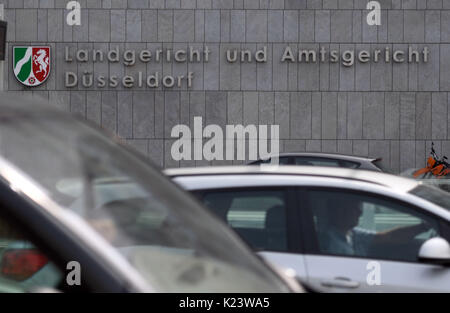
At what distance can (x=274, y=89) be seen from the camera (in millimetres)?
25219

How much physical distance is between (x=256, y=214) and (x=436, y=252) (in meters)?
1.15

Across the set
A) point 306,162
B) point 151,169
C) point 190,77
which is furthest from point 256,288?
point 190,77

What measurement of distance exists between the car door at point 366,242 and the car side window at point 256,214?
0.51ft

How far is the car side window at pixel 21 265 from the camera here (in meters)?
2.17

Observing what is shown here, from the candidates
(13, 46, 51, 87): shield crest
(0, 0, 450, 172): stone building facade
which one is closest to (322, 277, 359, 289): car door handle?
(0, 0, 450, 172): stone building facade

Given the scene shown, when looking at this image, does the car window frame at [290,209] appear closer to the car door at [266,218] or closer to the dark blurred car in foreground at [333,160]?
the car door at [266,218]

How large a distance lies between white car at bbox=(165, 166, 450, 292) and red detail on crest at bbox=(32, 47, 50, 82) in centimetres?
1993

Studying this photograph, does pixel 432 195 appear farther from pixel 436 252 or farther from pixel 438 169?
pixel 438 169

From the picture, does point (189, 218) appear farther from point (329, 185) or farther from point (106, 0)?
point (106, 0)

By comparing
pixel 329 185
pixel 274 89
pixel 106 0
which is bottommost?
pixel 329 185

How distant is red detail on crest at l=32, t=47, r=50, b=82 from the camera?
988 inches

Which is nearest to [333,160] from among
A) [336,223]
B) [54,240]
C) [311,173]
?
[311,173]

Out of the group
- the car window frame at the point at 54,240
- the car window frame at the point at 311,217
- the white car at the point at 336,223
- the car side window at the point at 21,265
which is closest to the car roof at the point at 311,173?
the white car at the point at 336,223

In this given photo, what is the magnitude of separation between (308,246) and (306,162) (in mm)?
10093
